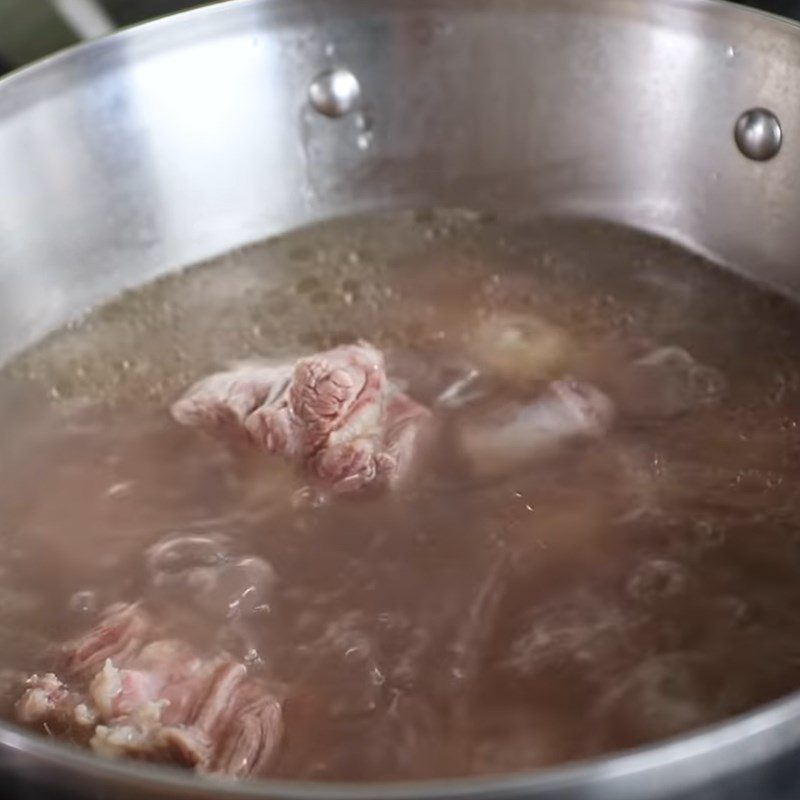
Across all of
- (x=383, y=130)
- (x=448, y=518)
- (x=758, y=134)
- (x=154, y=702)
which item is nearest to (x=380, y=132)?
(x=383, y=130)

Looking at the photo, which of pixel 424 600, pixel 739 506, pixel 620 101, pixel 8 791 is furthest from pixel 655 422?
pixel 8 791

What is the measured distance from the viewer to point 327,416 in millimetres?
1133

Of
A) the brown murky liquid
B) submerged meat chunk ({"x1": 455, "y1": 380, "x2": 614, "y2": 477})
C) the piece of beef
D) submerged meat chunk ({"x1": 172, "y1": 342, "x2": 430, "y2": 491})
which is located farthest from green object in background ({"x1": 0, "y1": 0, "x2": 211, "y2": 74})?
the piece of beef

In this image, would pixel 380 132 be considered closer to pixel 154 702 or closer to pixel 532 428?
pixel 532 428

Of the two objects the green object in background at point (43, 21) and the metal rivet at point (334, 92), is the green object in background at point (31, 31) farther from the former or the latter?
the metal rivet at point (334, 92)

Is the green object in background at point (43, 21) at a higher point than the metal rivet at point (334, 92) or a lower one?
higher

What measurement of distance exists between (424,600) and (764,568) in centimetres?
27

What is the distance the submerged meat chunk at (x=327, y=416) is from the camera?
3.70 feet

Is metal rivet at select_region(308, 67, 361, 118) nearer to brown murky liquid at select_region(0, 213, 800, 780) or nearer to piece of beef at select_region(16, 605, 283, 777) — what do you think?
brown murky liquid at select_region(0, 213, 800, 780)

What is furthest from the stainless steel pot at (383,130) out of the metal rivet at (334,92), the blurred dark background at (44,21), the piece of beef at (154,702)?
the piece of beef at (154,702)

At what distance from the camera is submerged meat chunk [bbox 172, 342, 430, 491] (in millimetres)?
1127

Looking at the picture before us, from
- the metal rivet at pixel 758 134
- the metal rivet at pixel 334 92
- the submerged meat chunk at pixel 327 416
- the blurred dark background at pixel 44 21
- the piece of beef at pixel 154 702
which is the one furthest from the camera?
the blurred dark background at pixel 44 21

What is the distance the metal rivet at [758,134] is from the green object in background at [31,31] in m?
0.80

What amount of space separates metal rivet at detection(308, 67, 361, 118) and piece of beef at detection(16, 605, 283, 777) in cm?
68
